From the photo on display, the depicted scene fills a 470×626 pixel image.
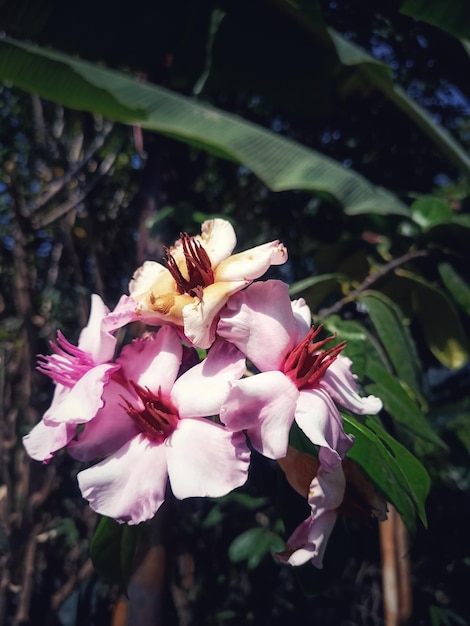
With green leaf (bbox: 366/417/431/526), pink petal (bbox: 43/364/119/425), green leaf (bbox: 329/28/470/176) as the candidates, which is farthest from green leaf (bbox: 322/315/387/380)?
green leaf (bbox: 329/28/470/176)

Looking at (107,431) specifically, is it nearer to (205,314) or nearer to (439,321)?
(205,314)

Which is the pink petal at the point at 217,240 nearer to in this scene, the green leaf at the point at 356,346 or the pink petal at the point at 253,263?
the pink petal at the point at 253,263

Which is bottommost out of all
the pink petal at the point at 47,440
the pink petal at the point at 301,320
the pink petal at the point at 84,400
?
the pink petal at the point at 47,440

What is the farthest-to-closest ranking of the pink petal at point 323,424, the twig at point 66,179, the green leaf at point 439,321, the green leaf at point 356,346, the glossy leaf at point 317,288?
1. the twig at point 66,179
2. the green leaf at point 439,321
3. the glossy leaf at point 317,288
4. the green leaf at point 356,346
5. the pink petal at point 323,424

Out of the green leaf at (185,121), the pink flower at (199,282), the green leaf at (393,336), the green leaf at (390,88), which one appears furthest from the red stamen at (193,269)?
the green leaf at (390,88)

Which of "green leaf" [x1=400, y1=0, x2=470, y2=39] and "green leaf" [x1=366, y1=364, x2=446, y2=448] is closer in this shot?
"green leaf" [x1=366, y1=364, x2=446, y2=448]

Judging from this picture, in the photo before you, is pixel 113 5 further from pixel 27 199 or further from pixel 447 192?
pixel 447 192

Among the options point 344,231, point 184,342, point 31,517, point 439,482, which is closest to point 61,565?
point 31,517

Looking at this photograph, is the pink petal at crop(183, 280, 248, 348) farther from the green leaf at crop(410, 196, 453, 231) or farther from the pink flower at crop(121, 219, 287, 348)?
the green leaf at crop(410, 196, 453, 231)

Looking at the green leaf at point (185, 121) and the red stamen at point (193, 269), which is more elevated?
the red stamen at point (193, 269)
